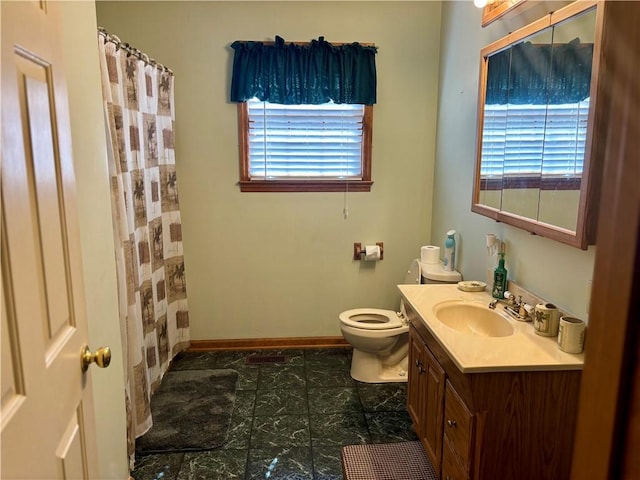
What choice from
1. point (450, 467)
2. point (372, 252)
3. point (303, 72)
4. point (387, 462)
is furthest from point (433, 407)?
point (303, 72)

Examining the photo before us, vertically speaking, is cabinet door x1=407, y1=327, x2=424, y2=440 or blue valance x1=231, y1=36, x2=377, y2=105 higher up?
blue valance x1=231, y1=36, x2=377, y2=105

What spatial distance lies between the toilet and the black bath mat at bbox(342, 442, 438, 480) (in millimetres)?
740

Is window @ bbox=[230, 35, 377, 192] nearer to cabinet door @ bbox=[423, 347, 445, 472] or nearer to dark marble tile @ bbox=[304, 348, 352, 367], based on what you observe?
dark marble tile @ bbox=[304, 348, 352, 367]

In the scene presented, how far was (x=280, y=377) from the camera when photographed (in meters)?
3.16

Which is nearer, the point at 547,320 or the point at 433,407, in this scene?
the point at 547,320

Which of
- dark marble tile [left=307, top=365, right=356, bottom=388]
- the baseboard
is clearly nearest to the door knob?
dark marble tile [left=307, top=365, right=356, bottom=388]

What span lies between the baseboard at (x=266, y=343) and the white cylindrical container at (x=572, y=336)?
2.19 m

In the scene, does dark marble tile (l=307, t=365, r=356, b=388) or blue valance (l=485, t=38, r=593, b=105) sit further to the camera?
dark marble tile (l=307, t=365, r=356, b=388)

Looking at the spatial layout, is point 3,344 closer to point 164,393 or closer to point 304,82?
point 164,393

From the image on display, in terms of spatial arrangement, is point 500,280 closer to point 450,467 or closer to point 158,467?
point 450,467

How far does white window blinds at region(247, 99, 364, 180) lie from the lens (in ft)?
11.0

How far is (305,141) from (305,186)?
0.33 meters

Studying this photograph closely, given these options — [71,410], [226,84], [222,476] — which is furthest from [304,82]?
[71,410]

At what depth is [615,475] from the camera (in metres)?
0.51
